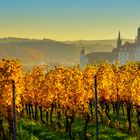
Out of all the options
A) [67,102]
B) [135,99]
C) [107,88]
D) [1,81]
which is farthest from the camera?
[107,88]

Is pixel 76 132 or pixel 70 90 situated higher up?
pixel 70 90

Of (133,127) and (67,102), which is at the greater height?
(67,102)

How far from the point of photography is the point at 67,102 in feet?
137

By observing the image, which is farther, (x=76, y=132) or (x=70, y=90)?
(x=76, y=132)

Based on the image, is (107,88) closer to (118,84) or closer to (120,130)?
(118,84)

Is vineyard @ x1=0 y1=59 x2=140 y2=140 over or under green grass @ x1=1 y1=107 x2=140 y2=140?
over

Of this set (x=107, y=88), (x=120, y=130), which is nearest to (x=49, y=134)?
(x=120, y=130)

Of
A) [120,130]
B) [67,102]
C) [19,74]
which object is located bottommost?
[120,130]

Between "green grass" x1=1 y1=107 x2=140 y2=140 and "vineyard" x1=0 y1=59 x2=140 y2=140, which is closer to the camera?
"vineyard" x1=0 y1=59 x2=140 y2=140

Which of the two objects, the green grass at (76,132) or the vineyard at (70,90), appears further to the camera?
the green grass at (76,132)

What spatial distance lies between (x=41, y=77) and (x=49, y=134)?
44.0 feet

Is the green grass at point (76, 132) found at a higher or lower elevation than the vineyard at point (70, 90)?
lower

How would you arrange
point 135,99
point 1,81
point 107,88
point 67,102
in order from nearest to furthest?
point 1,81
point 67,102
point 135,99
point 107,88

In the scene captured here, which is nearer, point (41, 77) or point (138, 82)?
point (138, 82)
